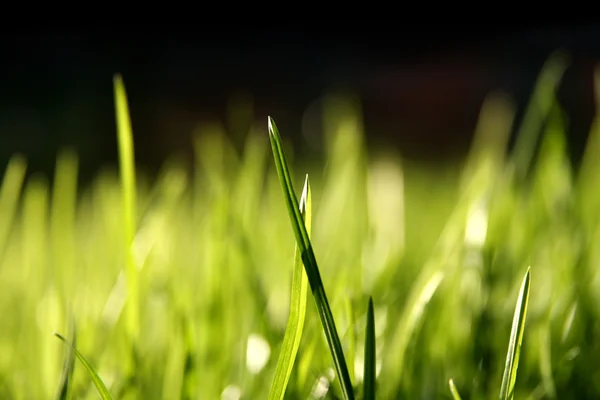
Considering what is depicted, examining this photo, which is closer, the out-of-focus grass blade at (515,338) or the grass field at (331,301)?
the out-of-focus grass blade at (515,338)

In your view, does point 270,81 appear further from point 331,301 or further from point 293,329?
point 293,329

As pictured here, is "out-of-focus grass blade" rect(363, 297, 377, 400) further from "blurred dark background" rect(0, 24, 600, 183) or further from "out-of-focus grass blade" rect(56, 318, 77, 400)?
"blurred dark background" rect(0, 24, 600, 183)

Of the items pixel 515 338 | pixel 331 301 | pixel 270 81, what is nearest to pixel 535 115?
pixel 331 301

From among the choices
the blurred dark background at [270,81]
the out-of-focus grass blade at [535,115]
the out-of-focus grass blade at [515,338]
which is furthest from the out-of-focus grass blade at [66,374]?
the blurred dark background at [270,81]

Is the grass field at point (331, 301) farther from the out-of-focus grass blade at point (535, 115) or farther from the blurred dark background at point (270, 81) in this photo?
the blurred dark background at point (270, 81)

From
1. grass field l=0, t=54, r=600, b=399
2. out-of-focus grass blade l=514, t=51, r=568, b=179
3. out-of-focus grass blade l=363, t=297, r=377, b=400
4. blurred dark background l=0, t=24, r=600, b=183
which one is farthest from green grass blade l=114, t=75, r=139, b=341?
blurred dark background l=0, t=24, r=600, b=183

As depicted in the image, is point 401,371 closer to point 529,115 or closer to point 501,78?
point 529,115

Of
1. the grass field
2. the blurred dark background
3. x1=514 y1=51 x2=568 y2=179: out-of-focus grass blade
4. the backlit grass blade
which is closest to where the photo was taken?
the backlit grass blade
